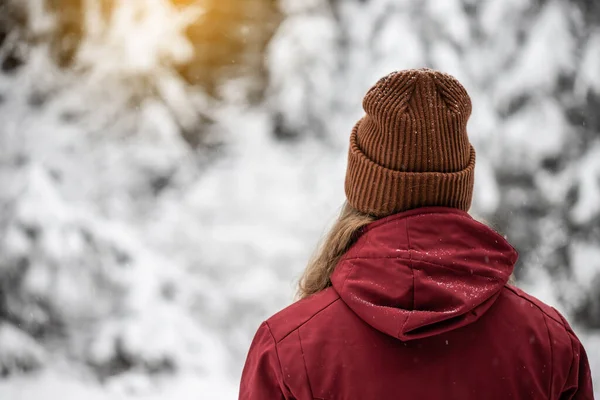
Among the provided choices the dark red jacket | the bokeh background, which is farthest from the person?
the bokeh background

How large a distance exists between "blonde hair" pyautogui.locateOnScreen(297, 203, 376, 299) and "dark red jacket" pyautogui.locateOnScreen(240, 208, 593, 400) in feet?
0.24

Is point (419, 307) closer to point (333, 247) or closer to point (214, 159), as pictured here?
point (333, 247)

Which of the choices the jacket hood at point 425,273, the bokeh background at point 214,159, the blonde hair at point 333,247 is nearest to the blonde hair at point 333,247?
the blonde hair at point 333,247

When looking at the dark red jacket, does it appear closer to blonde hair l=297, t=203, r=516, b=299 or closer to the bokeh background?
blonde hair l=297, t=203, r=516, b=299

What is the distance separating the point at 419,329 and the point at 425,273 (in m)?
0.08

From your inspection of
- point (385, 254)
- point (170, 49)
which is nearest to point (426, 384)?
point (385, 254)

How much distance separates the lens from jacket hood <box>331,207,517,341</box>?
817 mm

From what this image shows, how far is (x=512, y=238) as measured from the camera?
7.97 feet

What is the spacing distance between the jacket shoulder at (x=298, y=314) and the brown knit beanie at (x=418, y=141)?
7.0 inches

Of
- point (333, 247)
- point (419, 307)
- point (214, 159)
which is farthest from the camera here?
point (214, 159)

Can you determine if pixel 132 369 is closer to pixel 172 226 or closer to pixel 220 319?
pixel 220 319

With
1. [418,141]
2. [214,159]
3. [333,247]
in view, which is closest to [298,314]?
[333,247]

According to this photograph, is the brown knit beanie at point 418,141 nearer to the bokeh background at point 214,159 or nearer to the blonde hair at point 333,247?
the blonde hair at point 333,247

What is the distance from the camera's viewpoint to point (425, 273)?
2.71 ft
